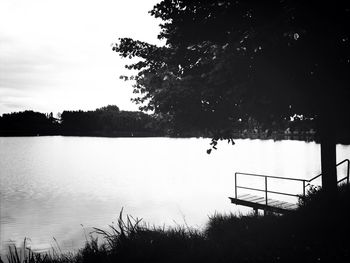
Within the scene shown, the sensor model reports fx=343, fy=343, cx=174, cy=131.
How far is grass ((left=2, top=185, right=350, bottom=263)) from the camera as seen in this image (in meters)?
7.12

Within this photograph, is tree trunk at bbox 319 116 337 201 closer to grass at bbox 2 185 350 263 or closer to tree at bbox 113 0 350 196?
tree at bbox 113 0 350 196

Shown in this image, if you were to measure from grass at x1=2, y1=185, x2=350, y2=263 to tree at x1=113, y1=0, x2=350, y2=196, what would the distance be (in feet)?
9.43

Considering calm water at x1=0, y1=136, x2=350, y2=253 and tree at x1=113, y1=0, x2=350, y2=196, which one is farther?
calm water at x1=0, y1=136, x2=350, y2=253

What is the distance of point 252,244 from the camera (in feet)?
25.5

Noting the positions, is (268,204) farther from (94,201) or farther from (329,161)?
(94,201)

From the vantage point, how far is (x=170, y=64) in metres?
10.2

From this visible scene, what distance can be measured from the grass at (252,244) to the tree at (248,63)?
9.43 ft

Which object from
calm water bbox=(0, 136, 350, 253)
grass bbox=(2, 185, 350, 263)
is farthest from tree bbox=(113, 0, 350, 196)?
calm water bbox=(0, 136, 350, 253)

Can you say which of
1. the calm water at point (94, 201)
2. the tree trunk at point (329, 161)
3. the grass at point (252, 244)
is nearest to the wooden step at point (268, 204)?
the tree trunk at point (329, 161)

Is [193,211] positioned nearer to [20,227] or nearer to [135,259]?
[20,227]

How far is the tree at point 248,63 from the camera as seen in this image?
7.94 metres

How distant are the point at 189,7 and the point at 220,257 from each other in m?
6.33

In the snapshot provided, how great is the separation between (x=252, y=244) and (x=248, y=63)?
14.1 ft

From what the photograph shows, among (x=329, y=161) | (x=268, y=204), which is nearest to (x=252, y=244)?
(x=329, y=161)
